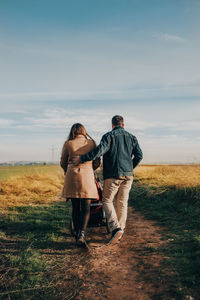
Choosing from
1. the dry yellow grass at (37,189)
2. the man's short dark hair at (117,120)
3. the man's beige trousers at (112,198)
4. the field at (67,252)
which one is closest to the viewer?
the field at (67,252)

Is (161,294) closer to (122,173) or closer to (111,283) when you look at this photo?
(111,283)

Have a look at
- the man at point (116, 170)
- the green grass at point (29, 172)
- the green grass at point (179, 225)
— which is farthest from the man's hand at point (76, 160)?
the green grass at point (29, 172)

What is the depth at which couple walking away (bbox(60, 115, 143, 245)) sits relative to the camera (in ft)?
15.8

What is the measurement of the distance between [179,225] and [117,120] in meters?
3.06

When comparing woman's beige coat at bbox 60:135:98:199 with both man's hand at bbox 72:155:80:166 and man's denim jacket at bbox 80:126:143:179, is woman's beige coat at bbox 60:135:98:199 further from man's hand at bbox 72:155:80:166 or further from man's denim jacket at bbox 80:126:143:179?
man's denim jacket at bbox 80:126:143:179

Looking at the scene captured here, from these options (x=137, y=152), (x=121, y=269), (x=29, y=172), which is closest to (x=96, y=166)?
(x=137, y=152)

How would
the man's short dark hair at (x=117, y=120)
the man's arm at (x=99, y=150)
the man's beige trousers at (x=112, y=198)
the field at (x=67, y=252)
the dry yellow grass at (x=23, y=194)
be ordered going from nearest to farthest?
the field at (x=67, y=252) < the man's arm at (x=99, y=150) < the man's beige trousers at (x=112, y=198) < the man's short dark hair at (x=117, y=120) < the dry yellow grass at (x=23, y=194)

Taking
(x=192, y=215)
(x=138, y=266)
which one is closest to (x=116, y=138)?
(x=138, y=266)

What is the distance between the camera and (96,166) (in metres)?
5.26

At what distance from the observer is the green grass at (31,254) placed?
3506 mm

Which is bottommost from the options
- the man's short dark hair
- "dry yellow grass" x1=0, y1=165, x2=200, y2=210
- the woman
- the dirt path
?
the dirt path

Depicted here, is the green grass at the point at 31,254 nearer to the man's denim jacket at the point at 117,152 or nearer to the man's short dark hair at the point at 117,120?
the man's denim jacket at the point at 117,152

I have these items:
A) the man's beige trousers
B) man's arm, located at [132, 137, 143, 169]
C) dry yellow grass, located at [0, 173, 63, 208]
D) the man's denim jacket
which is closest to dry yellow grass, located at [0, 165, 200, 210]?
dry yellow grass, located at [0, 173, 63, 208]

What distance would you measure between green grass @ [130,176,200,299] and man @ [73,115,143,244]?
3.32 feet
